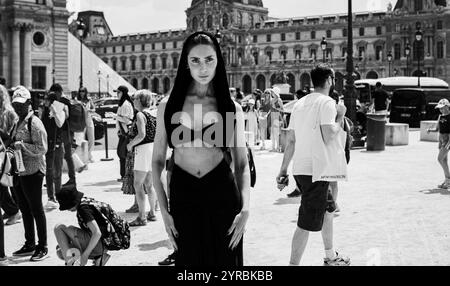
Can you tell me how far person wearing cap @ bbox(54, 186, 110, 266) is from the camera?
15.1 ft

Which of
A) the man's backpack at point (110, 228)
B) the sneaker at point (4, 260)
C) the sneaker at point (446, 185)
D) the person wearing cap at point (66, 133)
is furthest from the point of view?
the sneaker at point (446, 185)

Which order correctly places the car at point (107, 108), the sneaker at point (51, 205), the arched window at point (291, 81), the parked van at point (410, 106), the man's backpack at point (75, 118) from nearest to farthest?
the sneaker at point (51, 205), the man's backpack at point (75, 118), the parked van at point (410, 106), the car at point (107, 108), the arched window at point (291, 81)

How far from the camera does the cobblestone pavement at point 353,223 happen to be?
229 inches

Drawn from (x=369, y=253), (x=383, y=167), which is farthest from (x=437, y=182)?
(x=369, y=253)

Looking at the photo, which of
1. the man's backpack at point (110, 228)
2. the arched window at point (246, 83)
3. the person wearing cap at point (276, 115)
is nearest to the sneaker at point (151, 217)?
the man's backpack at point (110, 228)

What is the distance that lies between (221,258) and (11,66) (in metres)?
34.4

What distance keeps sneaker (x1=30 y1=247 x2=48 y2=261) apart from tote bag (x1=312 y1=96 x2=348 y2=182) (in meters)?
2.82

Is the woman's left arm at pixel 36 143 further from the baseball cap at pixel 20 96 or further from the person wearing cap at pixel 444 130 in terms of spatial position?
the person wearing cap at pixel 444 130

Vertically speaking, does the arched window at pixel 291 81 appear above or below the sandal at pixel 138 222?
above

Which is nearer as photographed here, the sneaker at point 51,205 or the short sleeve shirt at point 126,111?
the sneaker at point 51,205

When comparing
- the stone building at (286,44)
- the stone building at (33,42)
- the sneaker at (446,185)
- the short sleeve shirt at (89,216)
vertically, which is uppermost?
the stone building at (286,44)

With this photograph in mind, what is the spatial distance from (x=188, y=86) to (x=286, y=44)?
3423 inches

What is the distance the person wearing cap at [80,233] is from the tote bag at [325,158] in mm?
1815

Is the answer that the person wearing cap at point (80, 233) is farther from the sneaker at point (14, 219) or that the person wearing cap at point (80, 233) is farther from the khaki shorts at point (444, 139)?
the khaki shorts at point (444, 139)
